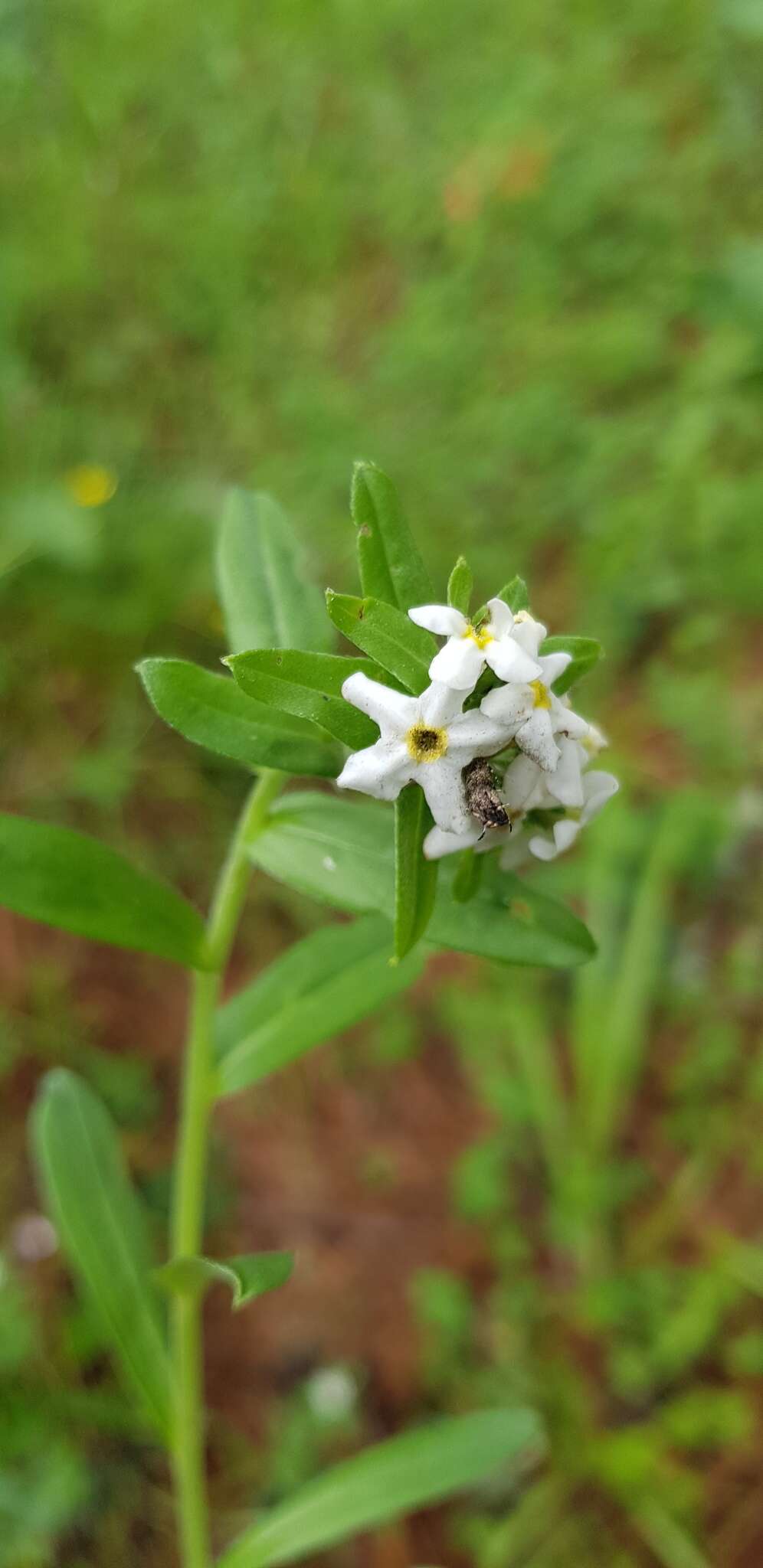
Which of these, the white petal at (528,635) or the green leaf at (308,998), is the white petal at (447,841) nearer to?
the white petal at (528,635)

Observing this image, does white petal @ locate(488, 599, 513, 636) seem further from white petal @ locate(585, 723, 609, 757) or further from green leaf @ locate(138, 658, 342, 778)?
green leaf @ locate(138, 658, 342, 778)

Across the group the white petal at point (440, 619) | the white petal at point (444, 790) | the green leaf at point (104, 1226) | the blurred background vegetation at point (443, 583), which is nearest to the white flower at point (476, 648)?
the white petal at point (440, 619)

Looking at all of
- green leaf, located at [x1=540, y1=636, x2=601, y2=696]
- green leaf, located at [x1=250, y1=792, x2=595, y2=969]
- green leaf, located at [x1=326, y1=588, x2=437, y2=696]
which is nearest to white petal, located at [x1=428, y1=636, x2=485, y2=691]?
green leaf, located at [x1=326, y1=588, x2=437, y2=696]

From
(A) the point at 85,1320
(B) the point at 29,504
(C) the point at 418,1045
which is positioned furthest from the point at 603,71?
(A) the point at 85,1320

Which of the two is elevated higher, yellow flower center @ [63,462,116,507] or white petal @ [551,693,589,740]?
yellow flower center @ [63,462,116,507]

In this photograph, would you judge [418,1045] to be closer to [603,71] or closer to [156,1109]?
[156,1109]

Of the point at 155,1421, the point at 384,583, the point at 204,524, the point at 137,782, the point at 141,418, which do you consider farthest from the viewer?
the point at 141,418
